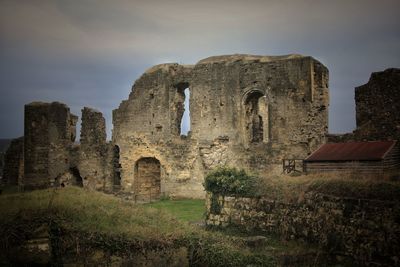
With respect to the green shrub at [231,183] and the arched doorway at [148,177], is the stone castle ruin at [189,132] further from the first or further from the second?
the green shrub at [231,183]

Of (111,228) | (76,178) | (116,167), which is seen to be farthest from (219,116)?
(111,228)

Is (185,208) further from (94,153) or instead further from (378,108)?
(94,153)

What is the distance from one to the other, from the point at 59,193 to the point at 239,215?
5939 millimetres

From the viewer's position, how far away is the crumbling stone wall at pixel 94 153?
88.3ft

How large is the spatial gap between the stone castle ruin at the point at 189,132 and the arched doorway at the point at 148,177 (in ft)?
0.21

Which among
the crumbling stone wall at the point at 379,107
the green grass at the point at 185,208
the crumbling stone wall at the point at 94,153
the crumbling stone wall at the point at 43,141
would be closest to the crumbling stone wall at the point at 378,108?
the crumbling stone wall at the point at 379,107

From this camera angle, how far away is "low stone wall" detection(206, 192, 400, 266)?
9195 mm

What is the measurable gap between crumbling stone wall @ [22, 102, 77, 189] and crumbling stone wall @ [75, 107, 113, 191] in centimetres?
132

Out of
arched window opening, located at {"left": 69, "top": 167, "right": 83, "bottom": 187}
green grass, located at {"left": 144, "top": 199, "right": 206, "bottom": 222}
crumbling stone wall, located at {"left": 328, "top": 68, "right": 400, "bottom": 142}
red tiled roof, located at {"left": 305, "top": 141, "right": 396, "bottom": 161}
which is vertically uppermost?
crumbling stone wall, located at {"left": 328, "top": 68, "right": 400, "bottom": 142}

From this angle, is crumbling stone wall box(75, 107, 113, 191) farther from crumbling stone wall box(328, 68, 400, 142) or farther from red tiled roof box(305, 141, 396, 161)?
crumbling stone wall box(328, 68, 400, 142)

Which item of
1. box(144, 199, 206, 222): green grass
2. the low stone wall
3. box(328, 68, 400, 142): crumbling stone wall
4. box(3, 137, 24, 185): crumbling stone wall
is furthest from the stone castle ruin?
the low stone wall

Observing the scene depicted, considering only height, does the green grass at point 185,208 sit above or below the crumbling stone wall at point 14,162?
below

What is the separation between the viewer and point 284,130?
2089cm

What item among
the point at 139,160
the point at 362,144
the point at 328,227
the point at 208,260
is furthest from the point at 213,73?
the point at 208,260
